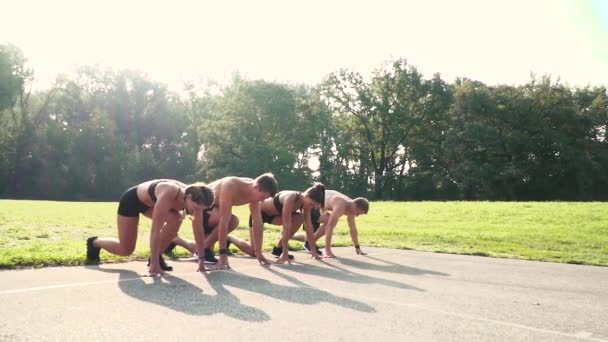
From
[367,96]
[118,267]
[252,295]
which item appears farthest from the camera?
[367,96]

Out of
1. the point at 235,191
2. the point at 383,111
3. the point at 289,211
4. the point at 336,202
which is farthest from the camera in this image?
the point at 383,111

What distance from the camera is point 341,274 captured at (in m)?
7.26

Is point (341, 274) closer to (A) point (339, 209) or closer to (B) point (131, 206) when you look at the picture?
(A) point (339, 209)

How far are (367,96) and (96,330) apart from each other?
178ft

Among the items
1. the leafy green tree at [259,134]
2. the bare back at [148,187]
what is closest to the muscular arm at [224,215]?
the bare back at [148,187]

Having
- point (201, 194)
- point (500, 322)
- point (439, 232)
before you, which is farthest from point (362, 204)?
point (439, 232)

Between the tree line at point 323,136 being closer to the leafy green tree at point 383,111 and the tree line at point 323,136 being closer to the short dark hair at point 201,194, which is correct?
the leafy green tree at point 383,111

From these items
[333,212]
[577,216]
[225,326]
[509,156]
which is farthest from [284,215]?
[509,156]

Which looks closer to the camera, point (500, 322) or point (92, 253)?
point (500, 322)

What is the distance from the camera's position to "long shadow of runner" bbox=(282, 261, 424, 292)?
6.60 metres

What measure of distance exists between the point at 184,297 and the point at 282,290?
1208 mm

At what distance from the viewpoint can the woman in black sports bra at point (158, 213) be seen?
611cm

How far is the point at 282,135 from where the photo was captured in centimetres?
5794

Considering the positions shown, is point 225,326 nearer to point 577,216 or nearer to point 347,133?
point 577,216
